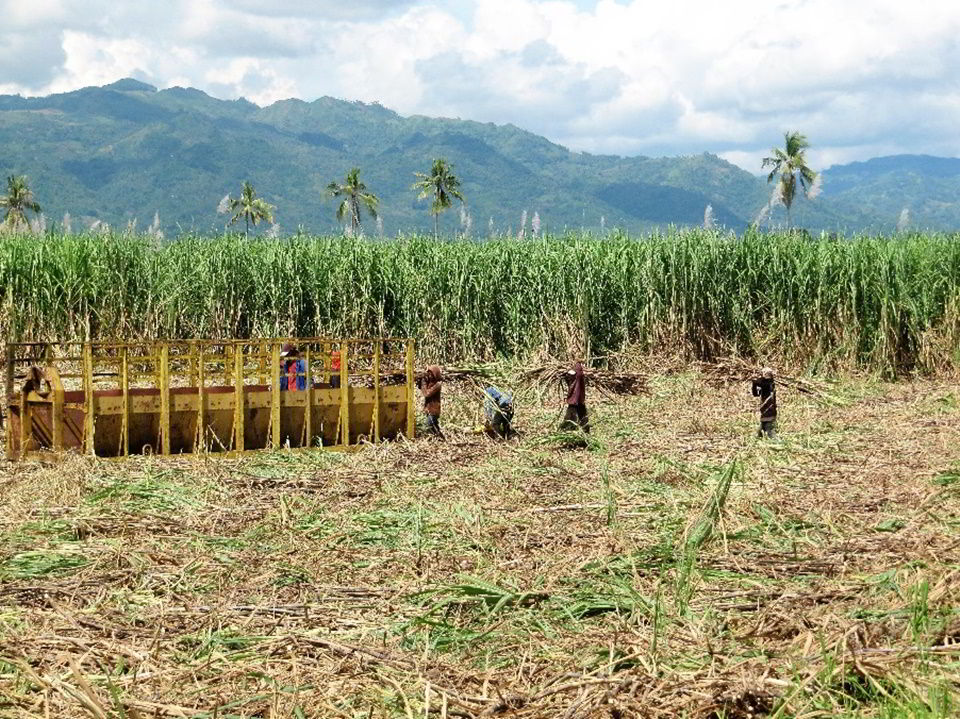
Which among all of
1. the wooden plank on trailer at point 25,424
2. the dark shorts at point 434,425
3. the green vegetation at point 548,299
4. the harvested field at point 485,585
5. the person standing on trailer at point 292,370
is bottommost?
the harvested field at point 485,585

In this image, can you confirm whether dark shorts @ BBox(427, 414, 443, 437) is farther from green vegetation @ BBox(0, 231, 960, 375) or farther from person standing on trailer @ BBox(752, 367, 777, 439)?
green vegetation @ BBox(0, 231, 960, 375)

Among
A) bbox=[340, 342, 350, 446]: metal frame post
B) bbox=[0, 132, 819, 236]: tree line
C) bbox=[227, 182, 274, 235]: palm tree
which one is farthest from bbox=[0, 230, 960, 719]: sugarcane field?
bbox=[227, 182, 274, 235]: palm tree

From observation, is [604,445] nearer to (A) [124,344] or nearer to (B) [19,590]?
(A) [124,344]

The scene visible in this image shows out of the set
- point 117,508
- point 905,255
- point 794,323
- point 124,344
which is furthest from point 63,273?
point 905,255

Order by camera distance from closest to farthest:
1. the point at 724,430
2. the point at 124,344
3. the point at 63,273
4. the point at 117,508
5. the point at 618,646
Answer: the point at 618,646
the point at 117,508
the point at 124,344
the point at 724,430
the point at 63,273

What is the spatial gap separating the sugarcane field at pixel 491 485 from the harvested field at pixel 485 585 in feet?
0.09

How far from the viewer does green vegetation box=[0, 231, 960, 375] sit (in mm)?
19234

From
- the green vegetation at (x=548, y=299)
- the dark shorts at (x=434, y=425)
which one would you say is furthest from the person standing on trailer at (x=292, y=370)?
the green vegetation at (x=548, y=299)

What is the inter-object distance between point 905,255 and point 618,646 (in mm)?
16308

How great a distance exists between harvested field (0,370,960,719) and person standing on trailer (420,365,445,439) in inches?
59.3

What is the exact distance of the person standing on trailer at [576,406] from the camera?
12.8 m

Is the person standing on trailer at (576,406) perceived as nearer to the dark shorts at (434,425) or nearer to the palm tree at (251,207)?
the dark shorts at (434,425)

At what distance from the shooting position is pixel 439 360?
63.8 ft

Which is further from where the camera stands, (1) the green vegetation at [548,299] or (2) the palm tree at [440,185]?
(2) the palm tree at [440,185]
